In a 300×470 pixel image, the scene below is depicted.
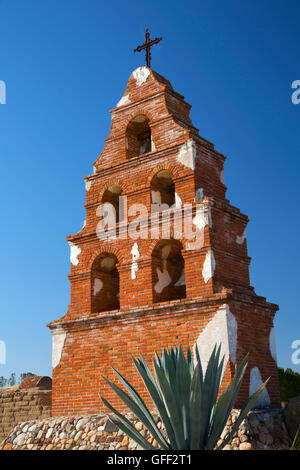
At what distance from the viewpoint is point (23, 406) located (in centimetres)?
1144

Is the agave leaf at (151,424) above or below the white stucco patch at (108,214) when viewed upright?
below

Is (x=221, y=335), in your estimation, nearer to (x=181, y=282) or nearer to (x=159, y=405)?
(x=181, y=282)

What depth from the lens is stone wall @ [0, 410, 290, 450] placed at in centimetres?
774

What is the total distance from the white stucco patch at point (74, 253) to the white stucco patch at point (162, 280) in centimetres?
198

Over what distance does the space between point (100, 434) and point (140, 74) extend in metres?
7.61

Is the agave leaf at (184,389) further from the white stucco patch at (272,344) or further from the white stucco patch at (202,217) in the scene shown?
the white stucco patch at (272,344)

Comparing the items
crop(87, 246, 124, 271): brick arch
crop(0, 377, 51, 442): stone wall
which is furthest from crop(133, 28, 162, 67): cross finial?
crop(0, 377, 51, 442): stone wall

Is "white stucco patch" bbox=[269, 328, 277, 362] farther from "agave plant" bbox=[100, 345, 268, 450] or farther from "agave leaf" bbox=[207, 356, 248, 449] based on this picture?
"agave leaf" bbox=[207, 356, 248, 449]

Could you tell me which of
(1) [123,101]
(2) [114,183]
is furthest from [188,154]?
(1) [123,101]

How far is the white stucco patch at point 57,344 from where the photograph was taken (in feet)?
34.7

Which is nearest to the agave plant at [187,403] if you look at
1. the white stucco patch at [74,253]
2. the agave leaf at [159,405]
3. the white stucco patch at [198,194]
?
the agave leaf at [159,405]

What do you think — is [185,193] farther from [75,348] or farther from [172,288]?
[75,348]

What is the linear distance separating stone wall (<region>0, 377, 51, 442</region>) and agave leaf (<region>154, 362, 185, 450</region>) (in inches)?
226
